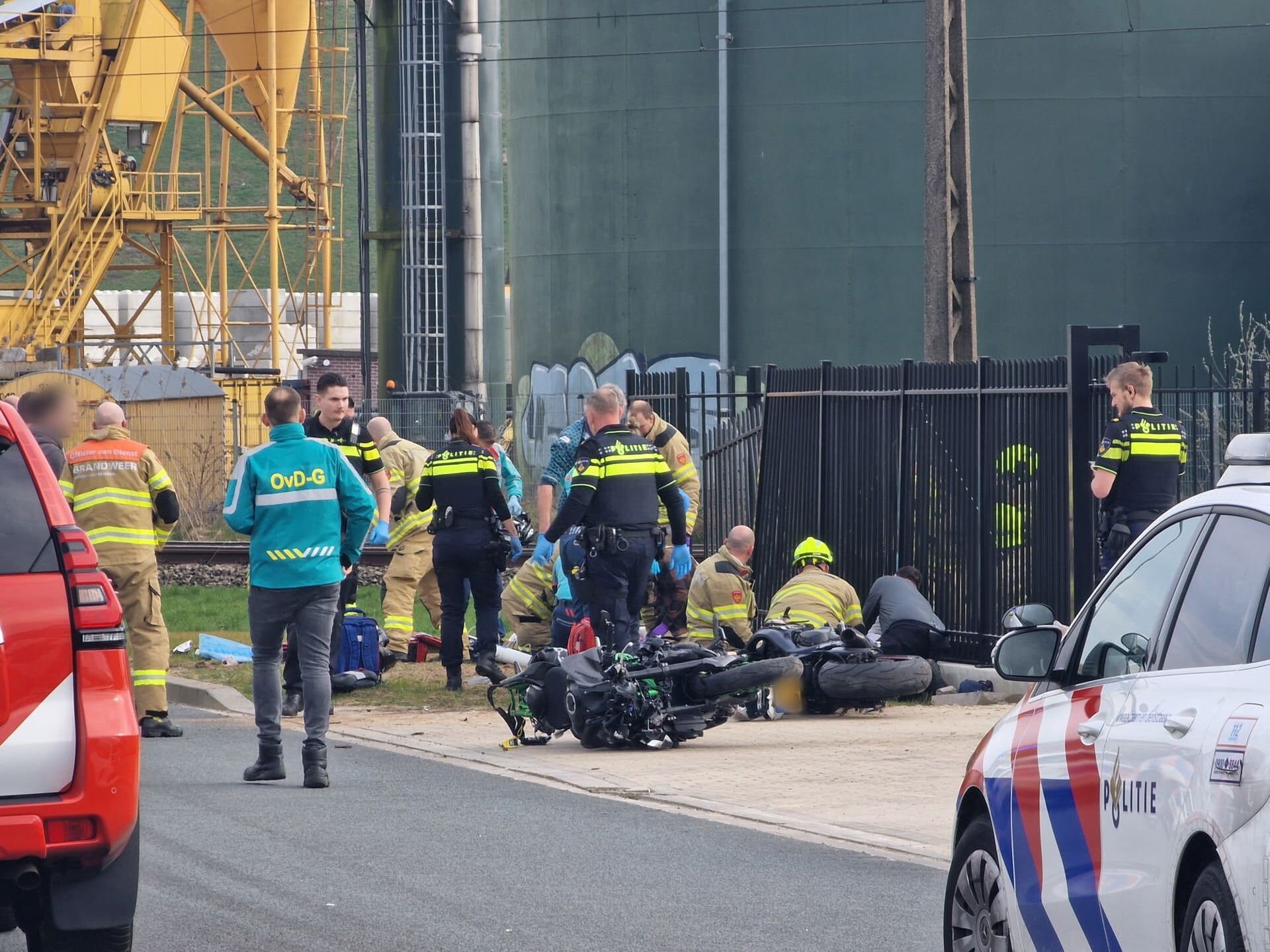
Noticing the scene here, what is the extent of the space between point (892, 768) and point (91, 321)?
203 ft

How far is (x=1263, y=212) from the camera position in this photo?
83.7 feet

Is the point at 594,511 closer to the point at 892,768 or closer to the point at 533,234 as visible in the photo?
the point at 892,768

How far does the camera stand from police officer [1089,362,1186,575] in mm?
12008

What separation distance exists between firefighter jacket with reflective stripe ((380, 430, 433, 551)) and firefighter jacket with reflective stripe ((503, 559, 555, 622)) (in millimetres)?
1108

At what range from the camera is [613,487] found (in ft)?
40.7

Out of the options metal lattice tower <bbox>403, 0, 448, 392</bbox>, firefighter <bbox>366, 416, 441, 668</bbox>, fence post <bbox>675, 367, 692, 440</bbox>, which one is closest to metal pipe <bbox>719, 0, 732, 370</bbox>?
metal lattice tower <bbox>403, 0, 448, 392</bbox>

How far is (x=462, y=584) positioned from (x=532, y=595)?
97 centimetres

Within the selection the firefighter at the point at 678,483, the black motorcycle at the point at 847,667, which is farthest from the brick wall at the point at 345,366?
the black motorcycle at the point at 847,667

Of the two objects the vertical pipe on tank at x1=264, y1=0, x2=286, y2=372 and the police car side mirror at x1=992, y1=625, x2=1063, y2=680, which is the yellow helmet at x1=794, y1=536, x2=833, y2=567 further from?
the vertical pipe on tank at x1=264, y1=0, x2=286, y2=372

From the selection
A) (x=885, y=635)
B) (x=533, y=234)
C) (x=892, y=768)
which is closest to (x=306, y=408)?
(x=533, y=234)

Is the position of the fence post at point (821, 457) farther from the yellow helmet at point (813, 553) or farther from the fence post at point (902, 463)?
the yellow helmet at point (813, 553)

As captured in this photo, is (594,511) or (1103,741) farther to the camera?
(594,511)

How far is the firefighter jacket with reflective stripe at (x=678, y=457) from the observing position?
15.2 m

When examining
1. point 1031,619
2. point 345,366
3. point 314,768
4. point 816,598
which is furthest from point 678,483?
point 345,366
